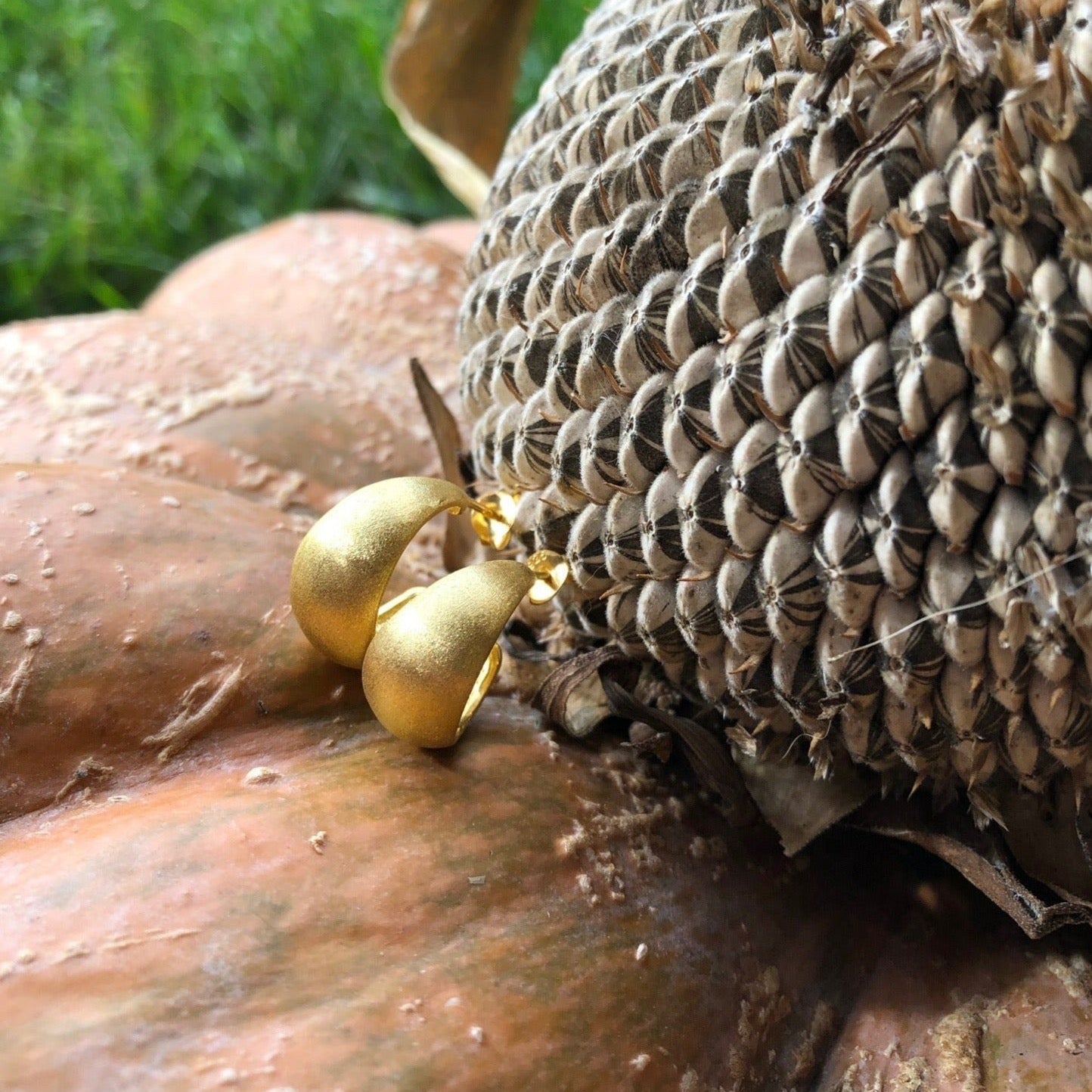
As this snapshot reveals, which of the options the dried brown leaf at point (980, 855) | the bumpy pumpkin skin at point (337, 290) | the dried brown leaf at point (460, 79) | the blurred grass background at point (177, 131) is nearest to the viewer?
→ the dried brown leaf at point (980, 855)

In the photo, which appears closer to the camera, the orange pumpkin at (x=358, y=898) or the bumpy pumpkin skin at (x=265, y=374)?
the orange pumpkin at (x=358, y=898)

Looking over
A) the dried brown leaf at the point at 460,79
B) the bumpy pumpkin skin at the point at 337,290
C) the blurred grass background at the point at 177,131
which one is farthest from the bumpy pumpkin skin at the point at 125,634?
the blurred grass background at the point at 177,131

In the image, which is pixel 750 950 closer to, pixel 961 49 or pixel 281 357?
pixel 961 49

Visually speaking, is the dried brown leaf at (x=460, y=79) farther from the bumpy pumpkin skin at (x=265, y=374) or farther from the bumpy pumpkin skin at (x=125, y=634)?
the bumpy pumpkin skin at (x=125, y=634)

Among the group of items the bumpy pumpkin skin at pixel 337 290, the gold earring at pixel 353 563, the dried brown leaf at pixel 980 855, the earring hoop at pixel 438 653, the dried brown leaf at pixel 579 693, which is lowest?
the dried brown leaf at pixel 980 855

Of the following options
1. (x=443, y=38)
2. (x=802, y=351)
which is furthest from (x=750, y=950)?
(x=443, y=38)

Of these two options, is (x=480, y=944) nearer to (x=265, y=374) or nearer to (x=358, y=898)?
(x=358, y=898)

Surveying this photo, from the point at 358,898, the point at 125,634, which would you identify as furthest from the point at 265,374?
the point at 358,898
